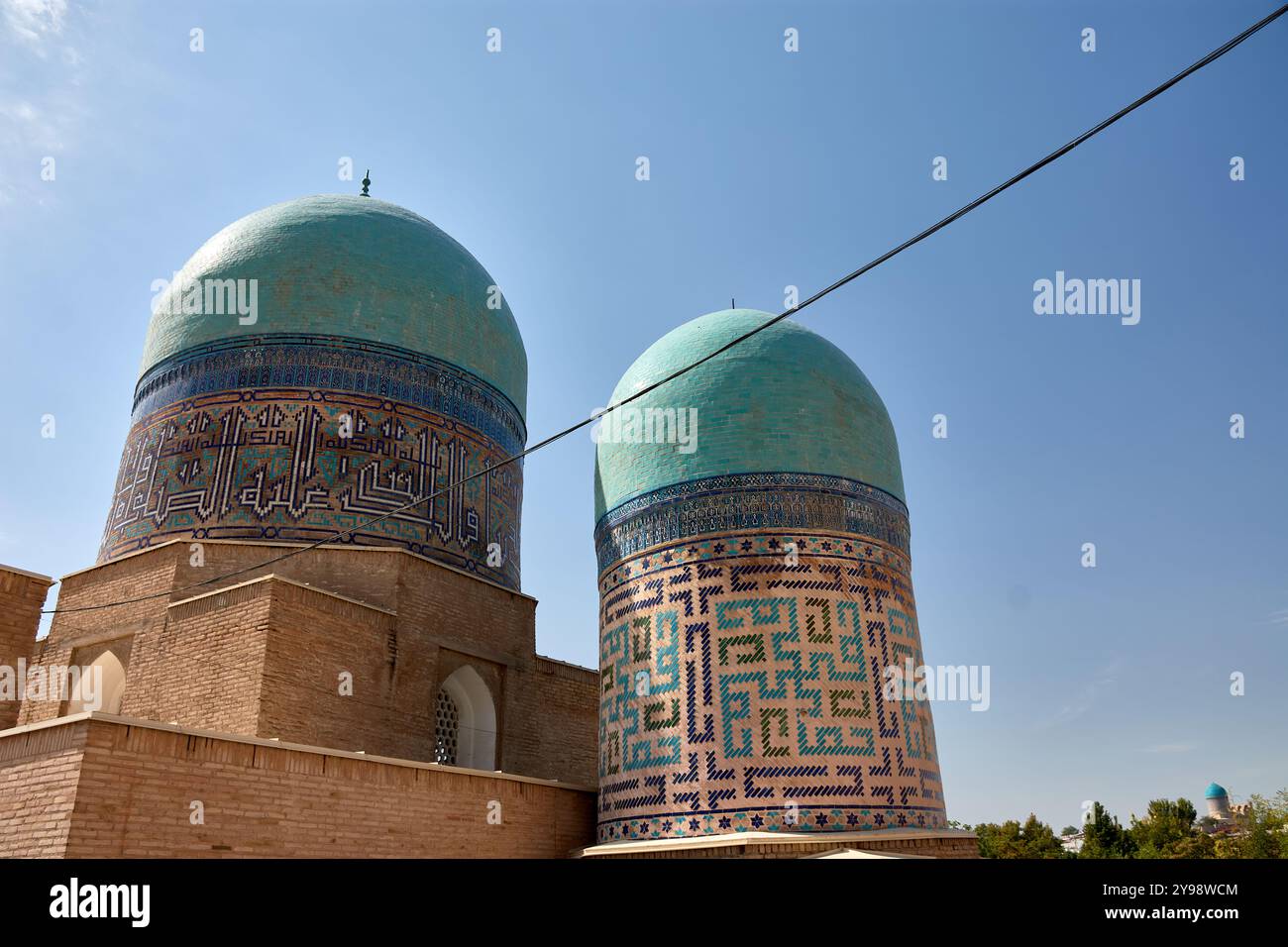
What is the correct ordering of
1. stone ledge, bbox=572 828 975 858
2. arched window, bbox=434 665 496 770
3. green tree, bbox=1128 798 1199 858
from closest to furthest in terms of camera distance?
stone ledge, bbox=572 828 975 858, arched window, bbox=434 665 496 770, green tree, bbox=1128 798 1199 858

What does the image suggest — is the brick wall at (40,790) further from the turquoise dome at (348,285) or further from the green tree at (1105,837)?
the green tree at (1105,837)

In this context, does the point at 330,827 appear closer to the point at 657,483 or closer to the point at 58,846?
the point at 58,846

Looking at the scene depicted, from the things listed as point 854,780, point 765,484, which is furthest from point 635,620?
point 854,780

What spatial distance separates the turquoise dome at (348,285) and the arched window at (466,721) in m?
3.40

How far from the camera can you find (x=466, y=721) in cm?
900

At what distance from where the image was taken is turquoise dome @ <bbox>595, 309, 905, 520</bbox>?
7.75m

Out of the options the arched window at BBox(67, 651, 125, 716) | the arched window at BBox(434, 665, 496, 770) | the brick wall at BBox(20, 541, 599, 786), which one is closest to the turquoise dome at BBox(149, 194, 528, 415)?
the brick wall at BBox(20, 541, 599, 786)

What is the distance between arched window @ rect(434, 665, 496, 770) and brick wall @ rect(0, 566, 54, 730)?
3.17 metres

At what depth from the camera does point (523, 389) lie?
11.4 m

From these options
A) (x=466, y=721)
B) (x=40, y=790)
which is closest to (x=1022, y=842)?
(x=466, y=721)

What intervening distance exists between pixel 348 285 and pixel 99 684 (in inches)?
173

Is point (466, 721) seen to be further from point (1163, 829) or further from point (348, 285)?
point (1163, 829)

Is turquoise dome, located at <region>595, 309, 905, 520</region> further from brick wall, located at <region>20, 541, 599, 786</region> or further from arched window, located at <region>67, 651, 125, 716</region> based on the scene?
arched window, located at <region>67, 651, 125, 716</region>

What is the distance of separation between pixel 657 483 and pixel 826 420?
4.85 ft
